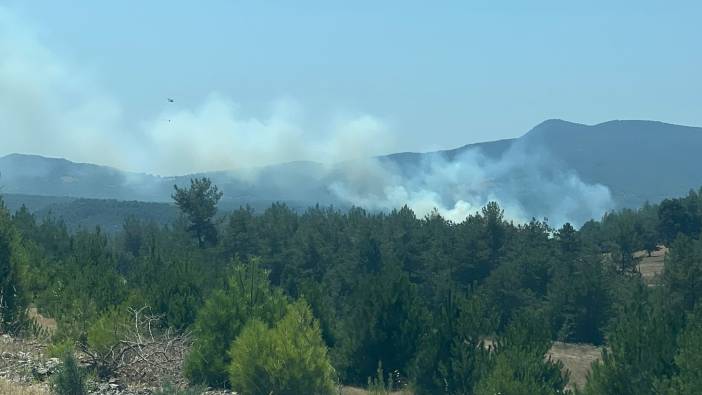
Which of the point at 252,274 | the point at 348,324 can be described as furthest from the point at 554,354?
the point at 252,274

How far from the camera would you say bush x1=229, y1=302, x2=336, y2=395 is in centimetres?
1655

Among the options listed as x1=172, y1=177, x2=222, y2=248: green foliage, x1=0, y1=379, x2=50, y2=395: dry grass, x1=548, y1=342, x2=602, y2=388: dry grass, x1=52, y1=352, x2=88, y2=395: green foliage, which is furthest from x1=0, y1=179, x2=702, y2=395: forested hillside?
x1=172, y1=177, x2=222, y2=248: green foliage

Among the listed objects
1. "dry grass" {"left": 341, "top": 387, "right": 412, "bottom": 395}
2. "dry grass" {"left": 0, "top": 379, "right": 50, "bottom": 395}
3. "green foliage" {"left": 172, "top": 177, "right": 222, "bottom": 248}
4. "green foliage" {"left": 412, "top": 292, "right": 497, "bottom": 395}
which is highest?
"green foliage" {"left": 172, "top": 177, "right": 222, "bottom": 248}

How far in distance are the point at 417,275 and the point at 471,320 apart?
2966cm

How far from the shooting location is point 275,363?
16.5 meters

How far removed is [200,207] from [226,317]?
4344cm

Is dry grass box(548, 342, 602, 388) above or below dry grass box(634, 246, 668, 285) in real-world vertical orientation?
below

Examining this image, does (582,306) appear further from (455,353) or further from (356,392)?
(356,392)

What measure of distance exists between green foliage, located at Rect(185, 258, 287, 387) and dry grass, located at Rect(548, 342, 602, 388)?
45.3ft

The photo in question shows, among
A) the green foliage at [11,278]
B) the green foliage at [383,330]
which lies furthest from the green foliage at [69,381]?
the green foliage at [383,330]

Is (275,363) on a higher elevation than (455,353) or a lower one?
higher

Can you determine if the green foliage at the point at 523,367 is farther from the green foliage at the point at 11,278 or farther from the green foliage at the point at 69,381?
the green foliage at the point at 11,278

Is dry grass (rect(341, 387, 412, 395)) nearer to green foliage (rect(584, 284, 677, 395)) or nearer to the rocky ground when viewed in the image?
green foliage (rect(584, 284, 677, 395))

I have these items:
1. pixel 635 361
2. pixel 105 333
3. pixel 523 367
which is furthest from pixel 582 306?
pixel 105 333
